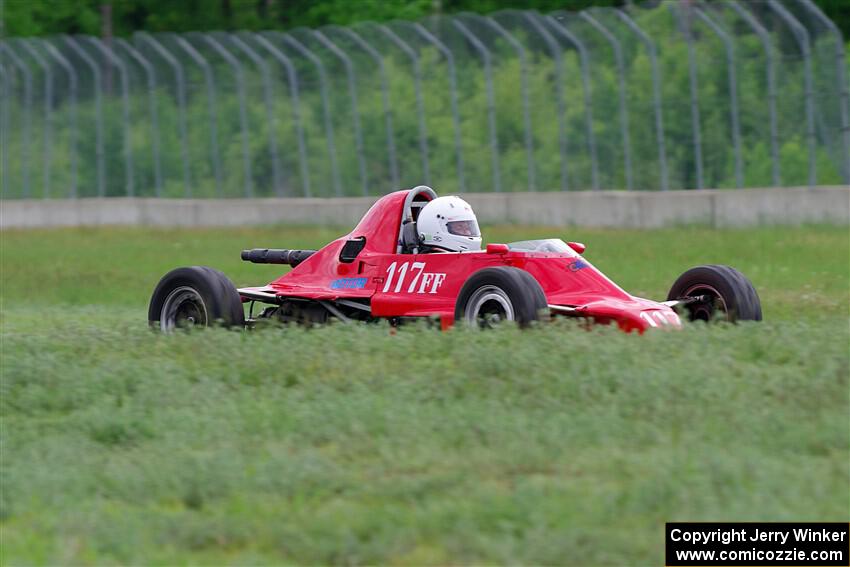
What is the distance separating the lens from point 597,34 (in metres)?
28.9

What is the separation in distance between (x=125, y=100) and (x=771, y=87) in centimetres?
1751

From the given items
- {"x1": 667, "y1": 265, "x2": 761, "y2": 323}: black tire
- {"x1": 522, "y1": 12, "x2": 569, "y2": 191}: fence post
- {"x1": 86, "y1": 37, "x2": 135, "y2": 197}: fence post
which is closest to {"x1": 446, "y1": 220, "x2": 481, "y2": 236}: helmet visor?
{"x1": 667, "y1": 265, "x2": 761, "y2": 323}: black tire

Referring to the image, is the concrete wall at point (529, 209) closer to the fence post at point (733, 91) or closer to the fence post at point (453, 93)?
the fence post at point (733, 91)

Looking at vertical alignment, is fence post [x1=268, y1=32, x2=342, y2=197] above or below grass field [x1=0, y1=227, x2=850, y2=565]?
above

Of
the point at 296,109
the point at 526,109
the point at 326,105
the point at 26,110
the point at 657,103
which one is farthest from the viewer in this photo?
the point at 26,110

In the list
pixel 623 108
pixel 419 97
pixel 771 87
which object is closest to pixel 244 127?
pixel 419 97

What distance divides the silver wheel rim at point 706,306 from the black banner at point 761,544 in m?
5.75

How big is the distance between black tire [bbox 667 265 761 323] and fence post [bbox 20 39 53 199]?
2763 centimetres

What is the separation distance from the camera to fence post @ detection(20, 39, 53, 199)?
3703 cm

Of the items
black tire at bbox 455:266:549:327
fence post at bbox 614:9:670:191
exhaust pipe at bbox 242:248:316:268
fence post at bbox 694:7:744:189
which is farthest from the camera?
fence post at bbox 614:9:670:191

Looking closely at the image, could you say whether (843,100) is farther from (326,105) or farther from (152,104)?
(152,104)

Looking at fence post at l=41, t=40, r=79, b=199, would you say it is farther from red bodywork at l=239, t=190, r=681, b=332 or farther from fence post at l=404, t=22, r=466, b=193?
red bodywork at l=239, t=190, r=681, b=332

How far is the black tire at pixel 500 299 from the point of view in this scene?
1099 cm

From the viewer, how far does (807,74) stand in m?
25.8
